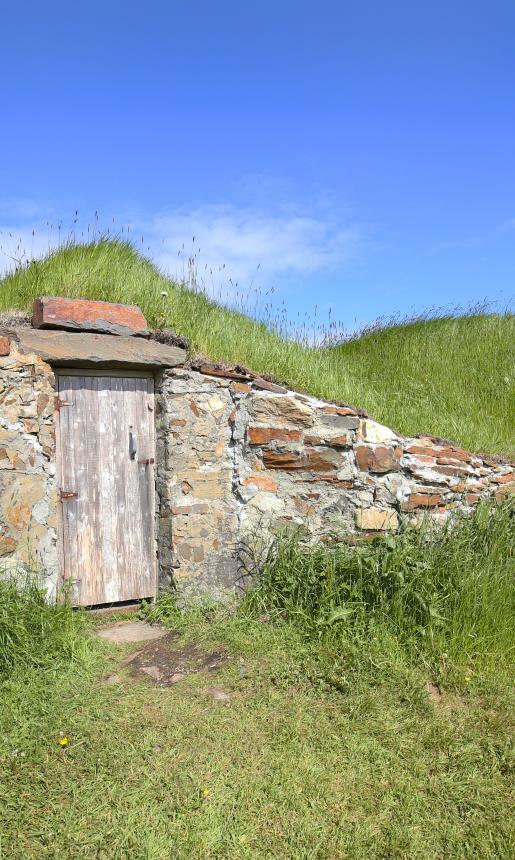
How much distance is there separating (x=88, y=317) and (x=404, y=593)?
333cm

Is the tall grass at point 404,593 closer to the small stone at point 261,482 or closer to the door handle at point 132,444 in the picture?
the small stone at point 261,482

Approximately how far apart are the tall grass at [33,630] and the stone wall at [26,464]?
232 millimetres

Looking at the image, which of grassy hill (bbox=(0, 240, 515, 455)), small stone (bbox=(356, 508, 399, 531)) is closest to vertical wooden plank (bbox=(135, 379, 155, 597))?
grassy hill (bbox=(0, 240, 515, 455))

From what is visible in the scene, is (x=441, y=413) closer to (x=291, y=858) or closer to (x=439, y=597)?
(x=439, y=597)

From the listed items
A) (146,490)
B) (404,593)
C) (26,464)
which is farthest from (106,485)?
(404,593)

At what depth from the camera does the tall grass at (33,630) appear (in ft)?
14.0

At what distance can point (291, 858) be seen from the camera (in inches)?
120

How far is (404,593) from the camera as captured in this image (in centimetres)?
485

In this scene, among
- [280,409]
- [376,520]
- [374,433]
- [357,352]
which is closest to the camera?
[280,409]

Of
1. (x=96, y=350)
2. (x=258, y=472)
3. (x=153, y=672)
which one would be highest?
(x=96, y=350)

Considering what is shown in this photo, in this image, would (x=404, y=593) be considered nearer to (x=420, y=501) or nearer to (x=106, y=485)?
(x=420, y=501)

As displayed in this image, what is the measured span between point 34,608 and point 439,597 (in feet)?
9.78

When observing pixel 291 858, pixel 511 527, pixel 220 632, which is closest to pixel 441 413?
pixel 511 527

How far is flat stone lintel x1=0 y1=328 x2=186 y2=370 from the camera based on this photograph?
496cm
